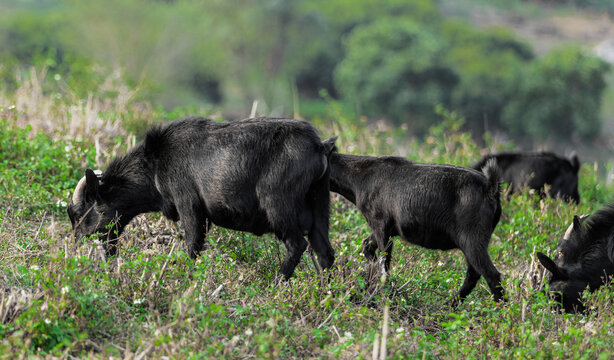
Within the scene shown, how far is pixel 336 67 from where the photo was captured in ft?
256

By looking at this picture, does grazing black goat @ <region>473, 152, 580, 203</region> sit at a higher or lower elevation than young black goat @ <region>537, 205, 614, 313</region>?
lower

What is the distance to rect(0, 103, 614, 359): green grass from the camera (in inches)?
189

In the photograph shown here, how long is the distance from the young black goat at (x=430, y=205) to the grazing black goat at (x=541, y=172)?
15.8 feet

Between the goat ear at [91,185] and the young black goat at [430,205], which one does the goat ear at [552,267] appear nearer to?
the young black goat at [430,205]

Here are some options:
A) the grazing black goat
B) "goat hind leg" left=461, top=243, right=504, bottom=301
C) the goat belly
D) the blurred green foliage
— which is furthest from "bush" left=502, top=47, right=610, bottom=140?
the goat belly

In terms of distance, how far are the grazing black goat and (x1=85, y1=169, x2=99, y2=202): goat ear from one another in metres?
6.52

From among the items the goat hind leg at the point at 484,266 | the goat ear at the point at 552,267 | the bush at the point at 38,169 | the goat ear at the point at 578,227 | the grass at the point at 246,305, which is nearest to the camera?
the grass at the point at 246,305

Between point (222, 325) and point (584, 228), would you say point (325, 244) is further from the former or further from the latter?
point (584, 228)

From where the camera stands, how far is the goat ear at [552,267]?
6746mm

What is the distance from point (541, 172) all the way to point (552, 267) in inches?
186

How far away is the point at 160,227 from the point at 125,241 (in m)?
0.88

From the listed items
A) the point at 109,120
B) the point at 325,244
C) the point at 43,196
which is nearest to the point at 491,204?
the point at 325,244

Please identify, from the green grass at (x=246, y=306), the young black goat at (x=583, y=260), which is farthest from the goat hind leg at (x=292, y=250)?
the young black goat at (x=583, y=260)

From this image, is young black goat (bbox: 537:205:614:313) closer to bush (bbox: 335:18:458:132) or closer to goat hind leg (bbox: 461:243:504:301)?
goat hind leg (bbox: 461:243:504:301)
